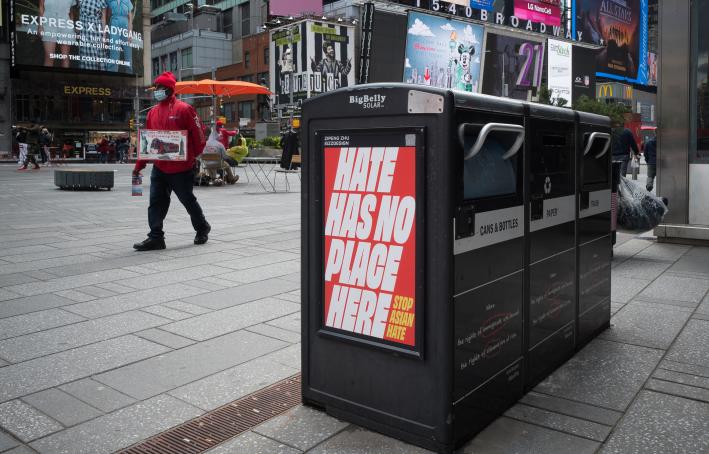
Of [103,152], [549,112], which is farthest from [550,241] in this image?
[103,152]

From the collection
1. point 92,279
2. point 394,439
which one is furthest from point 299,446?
point 92,279

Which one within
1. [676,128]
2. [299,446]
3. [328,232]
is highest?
A: [676,128]

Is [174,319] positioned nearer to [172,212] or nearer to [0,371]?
[0,371]

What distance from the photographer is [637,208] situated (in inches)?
321

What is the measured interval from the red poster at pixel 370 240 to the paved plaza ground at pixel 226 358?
1.76ft

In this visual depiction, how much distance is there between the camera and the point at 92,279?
6426 mm

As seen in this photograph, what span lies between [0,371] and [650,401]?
3.56m

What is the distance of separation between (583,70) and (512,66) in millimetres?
7399

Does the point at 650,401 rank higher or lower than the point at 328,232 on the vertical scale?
lower

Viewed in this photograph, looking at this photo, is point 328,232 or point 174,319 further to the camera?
point 174,319

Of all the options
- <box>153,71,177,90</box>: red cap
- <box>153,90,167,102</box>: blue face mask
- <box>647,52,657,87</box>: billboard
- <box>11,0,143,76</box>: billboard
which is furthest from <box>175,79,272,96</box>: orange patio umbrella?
<box>647,52,657,87</box>: billboard

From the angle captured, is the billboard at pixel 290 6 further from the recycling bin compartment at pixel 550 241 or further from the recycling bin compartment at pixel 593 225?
the recycling bin compartment at pixel 550 241

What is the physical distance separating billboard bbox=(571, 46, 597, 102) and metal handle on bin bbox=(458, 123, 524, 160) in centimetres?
5148

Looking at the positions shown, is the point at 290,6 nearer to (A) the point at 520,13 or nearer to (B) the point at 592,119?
(A) the point at 520,13
